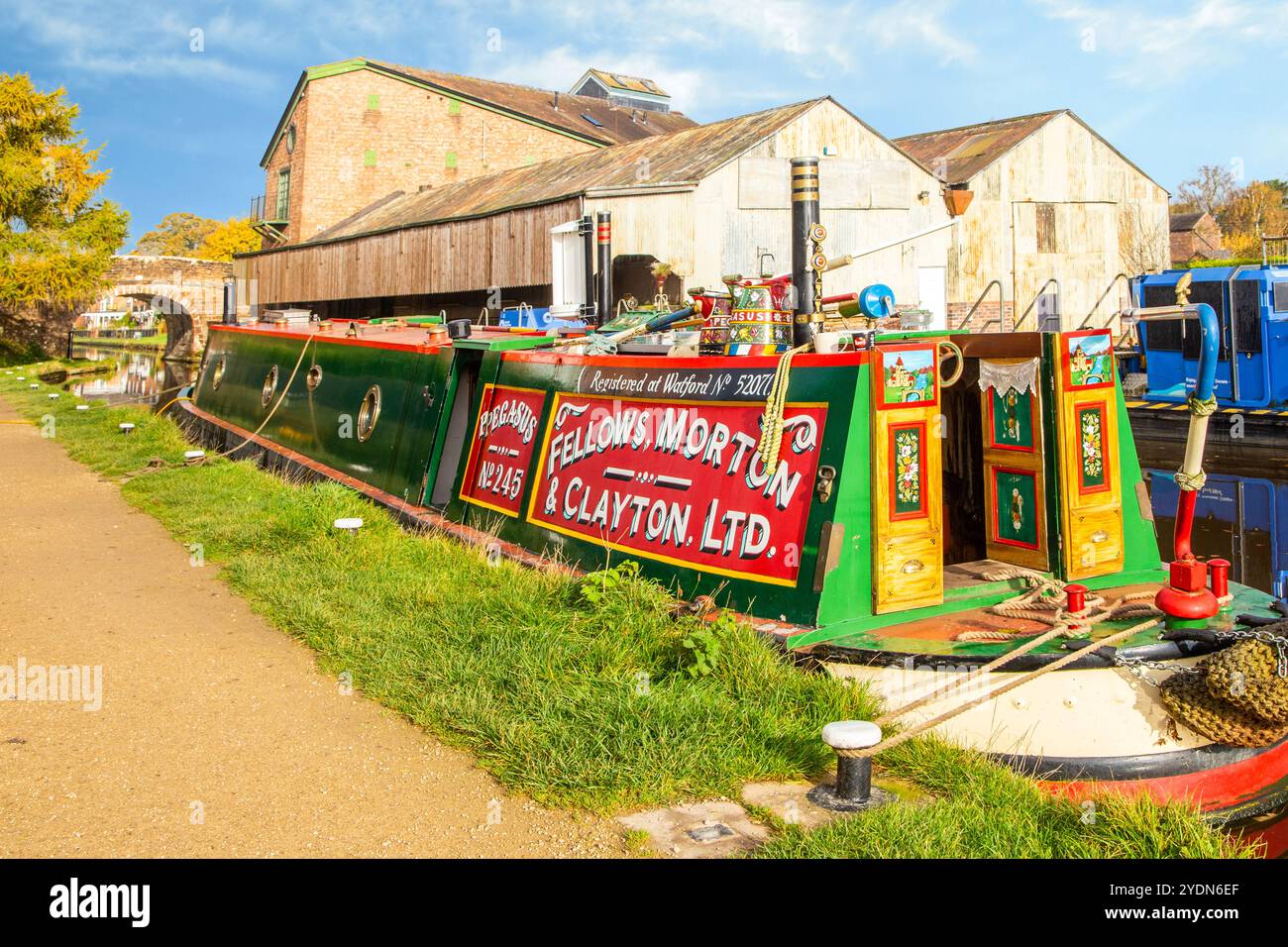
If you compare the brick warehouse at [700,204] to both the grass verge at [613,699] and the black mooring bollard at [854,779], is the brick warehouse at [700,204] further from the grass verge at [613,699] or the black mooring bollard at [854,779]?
the black mooring bollard at [854,779]

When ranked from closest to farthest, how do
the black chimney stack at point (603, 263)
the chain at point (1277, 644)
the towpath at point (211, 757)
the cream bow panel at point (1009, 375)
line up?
the towpath at point (211, 757)
the chain at point (1277, 644)
the cream bow panel at point (1009, 375)
the black chimney stack at point (603, 263)

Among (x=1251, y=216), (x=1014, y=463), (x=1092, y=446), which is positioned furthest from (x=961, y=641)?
(x=1251, y=216)

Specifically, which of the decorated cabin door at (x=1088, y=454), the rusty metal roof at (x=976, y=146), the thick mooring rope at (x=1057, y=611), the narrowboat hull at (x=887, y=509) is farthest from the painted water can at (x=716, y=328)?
the rusty metal roof at (x=976, y=146)

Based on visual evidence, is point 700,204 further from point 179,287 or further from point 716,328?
point 179,287

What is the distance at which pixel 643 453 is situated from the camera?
687 centimetres

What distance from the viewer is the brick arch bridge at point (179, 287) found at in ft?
154

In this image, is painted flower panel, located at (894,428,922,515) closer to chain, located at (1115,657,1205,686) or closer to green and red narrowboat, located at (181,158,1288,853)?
green and red narrowboat, located at (181,158,1288,853)

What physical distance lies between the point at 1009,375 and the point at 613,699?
300 centimetres

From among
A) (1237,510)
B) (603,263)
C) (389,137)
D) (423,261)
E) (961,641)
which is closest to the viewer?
(961,641)

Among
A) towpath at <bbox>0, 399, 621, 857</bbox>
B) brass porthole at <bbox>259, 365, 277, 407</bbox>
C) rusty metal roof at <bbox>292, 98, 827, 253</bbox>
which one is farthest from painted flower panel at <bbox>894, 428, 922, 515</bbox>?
rusty metal roof at <bbox>292, 98, 827, 253</bbox>

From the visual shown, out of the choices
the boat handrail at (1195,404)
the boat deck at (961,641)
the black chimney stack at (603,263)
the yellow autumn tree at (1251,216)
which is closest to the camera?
the boat deck at (961,641)

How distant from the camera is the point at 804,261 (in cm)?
690

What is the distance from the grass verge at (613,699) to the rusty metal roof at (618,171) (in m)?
15.7

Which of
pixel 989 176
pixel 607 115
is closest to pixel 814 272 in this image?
pixel 989 176
